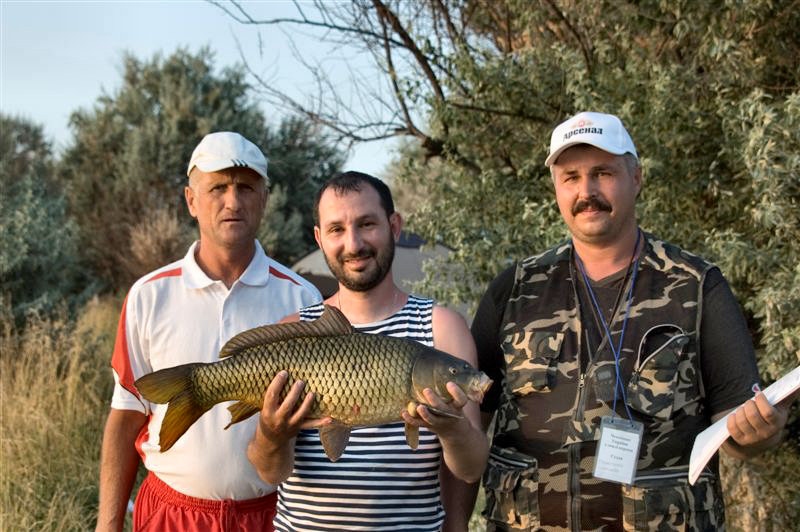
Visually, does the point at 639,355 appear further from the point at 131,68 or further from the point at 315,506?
the point at 131,68

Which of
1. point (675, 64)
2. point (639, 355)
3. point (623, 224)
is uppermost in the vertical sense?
point (675, 64)

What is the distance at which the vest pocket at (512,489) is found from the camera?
3.07m

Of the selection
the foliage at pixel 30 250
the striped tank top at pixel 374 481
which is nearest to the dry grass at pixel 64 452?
the foliage at pixel 30 250

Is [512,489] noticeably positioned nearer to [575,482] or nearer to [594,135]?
[575,482]

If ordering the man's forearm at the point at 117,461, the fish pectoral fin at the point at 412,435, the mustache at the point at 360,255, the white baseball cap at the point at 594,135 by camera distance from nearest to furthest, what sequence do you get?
the fish pectoral fin at the point at 412,435 < the mustache at the point at 360,255 < the white baseball cap at the point at 594,135 < the man's forearm at the point at 117,461

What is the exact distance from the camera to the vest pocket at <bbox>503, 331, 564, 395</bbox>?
3090 millimetres

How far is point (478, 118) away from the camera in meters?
7.77

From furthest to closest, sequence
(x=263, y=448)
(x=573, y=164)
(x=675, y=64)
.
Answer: (x=675, y=64)
(x=573, y=164)
(x=263, y=448)

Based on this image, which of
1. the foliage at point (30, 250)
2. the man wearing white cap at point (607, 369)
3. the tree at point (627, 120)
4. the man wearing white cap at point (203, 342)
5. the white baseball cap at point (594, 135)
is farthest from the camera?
the foliage at point (30, 250)

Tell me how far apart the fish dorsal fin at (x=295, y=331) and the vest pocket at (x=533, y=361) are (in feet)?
2.48

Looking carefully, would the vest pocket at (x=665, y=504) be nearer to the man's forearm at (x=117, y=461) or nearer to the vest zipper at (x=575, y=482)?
the vest zipper at (x=575, y=482)

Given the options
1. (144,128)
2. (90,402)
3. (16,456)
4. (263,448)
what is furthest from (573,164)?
(144,128)

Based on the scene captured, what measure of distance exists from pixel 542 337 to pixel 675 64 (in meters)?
4.05

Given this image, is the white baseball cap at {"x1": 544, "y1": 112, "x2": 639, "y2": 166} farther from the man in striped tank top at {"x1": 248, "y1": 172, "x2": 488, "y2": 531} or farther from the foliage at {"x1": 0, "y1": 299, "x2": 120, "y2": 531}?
the foliage at {"x1": 0, "y1": 299, "x2": 120, "y2": 531}
